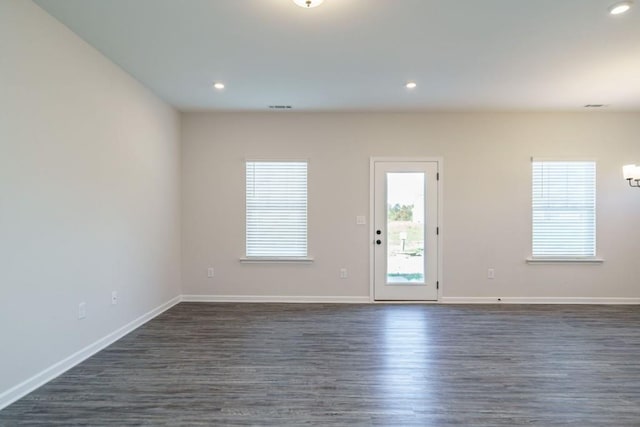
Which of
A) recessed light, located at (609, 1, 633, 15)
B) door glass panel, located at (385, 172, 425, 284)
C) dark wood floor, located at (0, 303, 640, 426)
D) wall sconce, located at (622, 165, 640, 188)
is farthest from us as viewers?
door glass panel, located at (385, 172, 425, 284)

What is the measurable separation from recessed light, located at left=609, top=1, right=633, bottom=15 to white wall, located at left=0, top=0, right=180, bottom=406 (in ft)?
13.5

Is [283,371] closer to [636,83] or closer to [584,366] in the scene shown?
[584,366]

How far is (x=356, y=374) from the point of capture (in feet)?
9.46

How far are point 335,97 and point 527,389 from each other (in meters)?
3.57

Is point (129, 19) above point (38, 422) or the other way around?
above

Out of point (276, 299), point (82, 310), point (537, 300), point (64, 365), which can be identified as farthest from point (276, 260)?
point (537, 300)

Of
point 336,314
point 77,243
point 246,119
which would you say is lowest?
point 336,314

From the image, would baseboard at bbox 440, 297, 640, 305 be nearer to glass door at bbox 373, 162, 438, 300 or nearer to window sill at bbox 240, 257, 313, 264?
glass door at bbox 373, 162, 438, 300

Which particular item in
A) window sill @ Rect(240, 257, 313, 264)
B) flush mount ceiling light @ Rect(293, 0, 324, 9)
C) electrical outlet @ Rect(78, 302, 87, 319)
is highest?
flush mount ceiling light @ Rect(293, 0, 324, 9)

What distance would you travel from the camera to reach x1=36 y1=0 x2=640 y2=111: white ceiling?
2.59m

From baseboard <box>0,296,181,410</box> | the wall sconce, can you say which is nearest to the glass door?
the wall sconce

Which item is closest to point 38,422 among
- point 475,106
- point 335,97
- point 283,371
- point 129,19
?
point 283,371

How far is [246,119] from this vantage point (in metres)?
5.22

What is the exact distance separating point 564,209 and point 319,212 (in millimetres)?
3485
